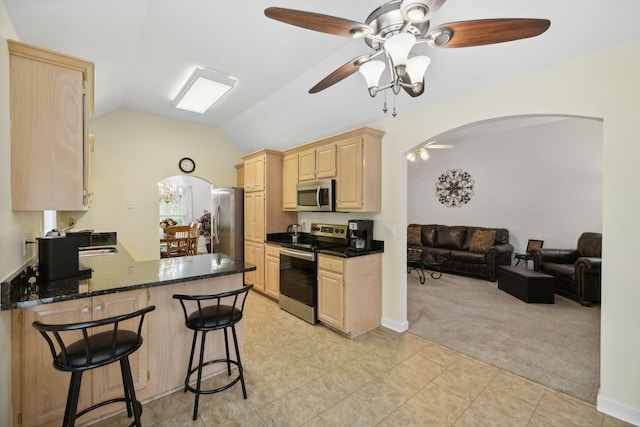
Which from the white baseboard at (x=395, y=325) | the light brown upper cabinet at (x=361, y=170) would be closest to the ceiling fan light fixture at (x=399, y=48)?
the light brown upper cabinet at (x=361, y=170)

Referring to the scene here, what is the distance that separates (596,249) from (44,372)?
6.50 m

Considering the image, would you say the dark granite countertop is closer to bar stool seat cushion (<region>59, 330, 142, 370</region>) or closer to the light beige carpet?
bar stool seat cushion (<region>59, 330, 142, 370</region>)

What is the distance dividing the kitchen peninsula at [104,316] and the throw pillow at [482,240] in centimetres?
518

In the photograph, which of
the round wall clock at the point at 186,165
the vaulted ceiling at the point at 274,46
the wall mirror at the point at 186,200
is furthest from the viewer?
the wall mirror at the point at 186,200

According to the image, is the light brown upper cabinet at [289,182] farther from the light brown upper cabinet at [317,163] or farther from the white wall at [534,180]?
the white wall at [534,180]

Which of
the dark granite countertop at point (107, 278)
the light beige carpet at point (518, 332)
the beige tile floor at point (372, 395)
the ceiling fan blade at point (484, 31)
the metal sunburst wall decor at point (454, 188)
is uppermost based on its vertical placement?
the ceiling fan blade at point (484, 31)

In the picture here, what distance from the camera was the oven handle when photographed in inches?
133

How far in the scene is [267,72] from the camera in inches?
125

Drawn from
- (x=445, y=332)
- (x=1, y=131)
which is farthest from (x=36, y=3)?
(x=445, y=332)

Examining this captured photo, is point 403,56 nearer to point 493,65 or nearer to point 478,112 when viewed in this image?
point 493,65

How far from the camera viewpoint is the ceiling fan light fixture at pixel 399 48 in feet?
4.59

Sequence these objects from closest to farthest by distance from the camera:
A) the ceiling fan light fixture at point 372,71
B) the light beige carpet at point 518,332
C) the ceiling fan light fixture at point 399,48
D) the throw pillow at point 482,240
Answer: the ceiling fan light fixture at point 399,48
the ceiling fan light fixture at point 372,71
the light beige carpet at point 518,332
the throw pillow at point 482,240

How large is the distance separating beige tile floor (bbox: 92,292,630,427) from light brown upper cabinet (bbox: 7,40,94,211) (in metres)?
1.51

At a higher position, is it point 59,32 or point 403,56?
point 59,32
